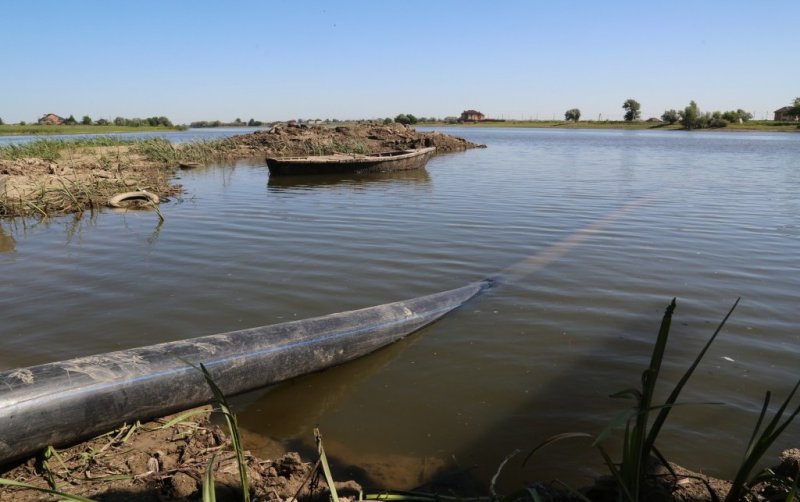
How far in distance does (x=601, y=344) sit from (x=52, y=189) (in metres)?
11.1

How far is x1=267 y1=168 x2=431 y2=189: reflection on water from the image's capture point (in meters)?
15.8

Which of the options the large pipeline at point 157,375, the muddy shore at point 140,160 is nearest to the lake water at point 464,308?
the large pipeline at point 157,375

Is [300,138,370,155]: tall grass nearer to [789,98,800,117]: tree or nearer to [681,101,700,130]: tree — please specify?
[681,101,700,130]: tree

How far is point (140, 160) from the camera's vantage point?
2091 centimetres

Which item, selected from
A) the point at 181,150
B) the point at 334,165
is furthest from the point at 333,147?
the point at 334,165

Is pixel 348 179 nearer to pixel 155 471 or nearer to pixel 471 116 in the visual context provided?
pixel 155 471

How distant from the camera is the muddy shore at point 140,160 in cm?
1095

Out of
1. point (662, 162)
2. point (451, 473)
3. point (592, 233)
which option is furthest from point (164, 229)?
point (662, 162)

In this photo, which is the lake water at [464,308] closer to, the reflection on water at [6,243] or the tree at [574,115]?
the reflection on water at [6,243]

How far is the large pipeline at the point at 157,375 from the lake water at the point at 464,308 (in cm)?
23

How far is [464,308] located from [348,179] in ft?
40.7

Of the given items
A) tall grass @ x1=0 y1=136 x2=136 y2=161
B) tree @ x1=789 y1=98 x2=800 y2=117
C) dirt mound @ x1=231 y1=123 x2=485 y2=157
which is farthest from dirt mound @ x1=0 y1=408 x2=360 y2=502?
tree @ x1=789 y1=98 x2=800 y2=117

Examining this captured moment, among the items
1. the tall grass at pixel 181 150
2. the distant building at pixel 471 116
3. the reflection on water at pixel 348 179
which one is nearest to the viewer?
the reflection on water at pixel 348 179

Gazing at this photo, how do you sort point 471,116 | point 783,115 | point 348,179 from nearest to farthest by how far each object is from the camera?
point 348,179
point 783,115
point 471,116
